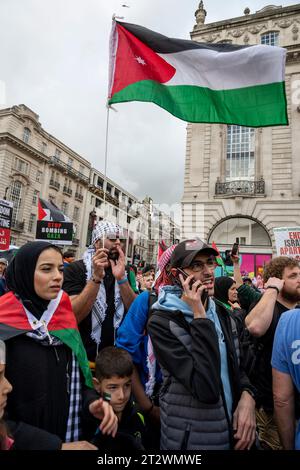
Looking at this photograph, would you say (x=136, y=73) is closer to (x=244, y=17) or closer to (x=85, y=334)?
(x=85, y=334)

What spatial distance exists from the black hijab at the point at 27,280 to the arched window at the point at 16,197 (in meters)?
36.5

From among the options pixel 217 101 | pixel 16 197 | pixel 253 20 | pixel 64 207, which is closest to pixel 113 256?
pixel 217 101

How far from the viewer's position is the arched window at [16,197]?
116 ft

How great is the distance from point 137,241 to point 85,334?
6595 centimetres

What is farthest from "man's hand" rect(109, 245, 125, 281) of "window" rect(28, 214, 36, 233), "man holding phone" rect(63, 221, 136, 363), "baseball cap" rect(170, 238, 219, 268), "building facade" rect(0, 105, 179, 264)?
"window" rect(28, 214, 36, 233)

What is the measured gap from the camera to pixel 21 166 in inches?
1435

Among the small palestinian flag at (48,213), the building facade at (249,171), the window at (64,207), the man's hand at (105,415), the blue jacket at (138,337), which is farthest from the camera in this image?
the window at (64,207)

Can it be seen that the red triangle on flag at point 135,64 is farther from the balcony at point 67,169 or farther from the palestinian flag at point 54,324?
the balcony at point 67,169

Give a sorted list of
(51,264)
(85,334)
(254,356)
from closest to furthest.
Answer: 1. (51,264)
2. (254,356)
3. (85,334)

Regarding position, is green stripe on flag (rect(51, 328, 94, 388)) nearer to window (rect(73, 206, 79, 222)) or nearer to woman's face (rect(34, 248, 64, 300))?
woman's face (rect(34, 248, 64, 300))

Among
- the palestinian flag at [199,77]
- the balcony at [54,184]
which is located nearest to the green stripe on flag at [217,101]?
the palestinian flag at [199,77]

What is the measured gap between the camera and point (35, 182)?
38.5 metres

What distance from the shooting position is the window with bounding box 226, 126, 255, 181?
1934cm
